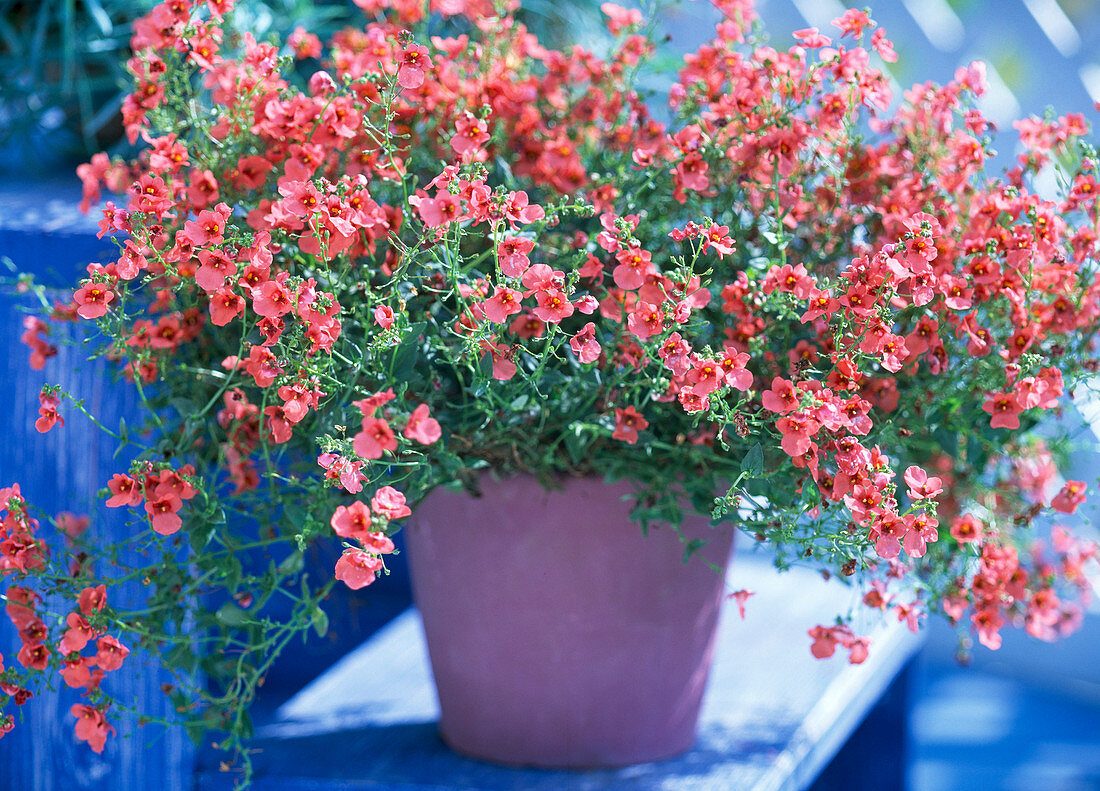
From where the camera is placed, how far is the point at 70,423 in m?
0.66

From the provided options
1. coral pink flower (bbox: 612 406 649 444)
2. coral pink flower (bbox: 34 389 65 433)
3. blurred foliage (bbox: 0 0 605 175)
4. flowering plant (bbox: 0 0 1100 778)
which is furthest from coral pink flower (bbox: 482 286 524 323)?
blurred foliage (bbox: 0 0 605 175)

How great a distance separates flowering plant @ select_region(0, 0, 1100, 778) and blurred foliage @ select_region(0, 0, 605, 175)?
0.96ft

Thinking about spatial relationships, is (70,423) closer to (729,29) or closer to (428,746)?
(428,746)

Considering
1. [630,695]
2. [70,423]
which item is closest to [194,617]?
[70,423]

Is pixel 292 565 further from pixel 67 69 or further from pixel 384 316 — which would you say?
pixel 67 69

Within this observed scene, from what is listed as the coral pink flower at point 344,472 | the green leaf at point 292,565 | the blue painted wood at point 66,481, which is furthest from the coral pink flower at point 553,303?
the blue painted wood at point 66,481

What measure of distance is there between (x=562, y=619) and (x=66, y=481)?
0.31 metres

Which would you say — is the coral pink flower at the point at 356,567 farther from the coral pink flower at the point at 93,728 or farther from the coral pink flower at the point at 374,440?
the coral pink flower at the point at 93,728

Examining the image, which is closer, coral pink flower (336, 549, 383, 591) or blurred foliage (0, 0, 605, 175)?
coral pink flower (336, 549, 383, 591)

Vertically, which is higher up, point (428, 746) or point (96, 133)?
point (96, 133)

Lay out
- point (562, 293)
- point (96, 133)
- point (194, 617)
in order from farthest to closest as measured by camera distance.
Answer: point (96, 133) < point (194, 617) < point (562, 293)

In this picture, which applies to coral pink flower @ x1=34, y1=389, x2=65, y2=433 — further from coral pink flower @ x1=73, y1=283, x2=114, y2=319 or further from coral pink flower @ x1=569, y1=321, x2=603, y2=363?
coral pink flower @ x1=569, y1=321, x2=603, y2=363

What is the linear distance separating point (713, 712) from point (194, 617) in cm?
37

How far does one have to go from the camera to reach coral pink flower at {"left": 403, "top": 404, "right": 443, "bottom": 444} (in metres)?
0.45
